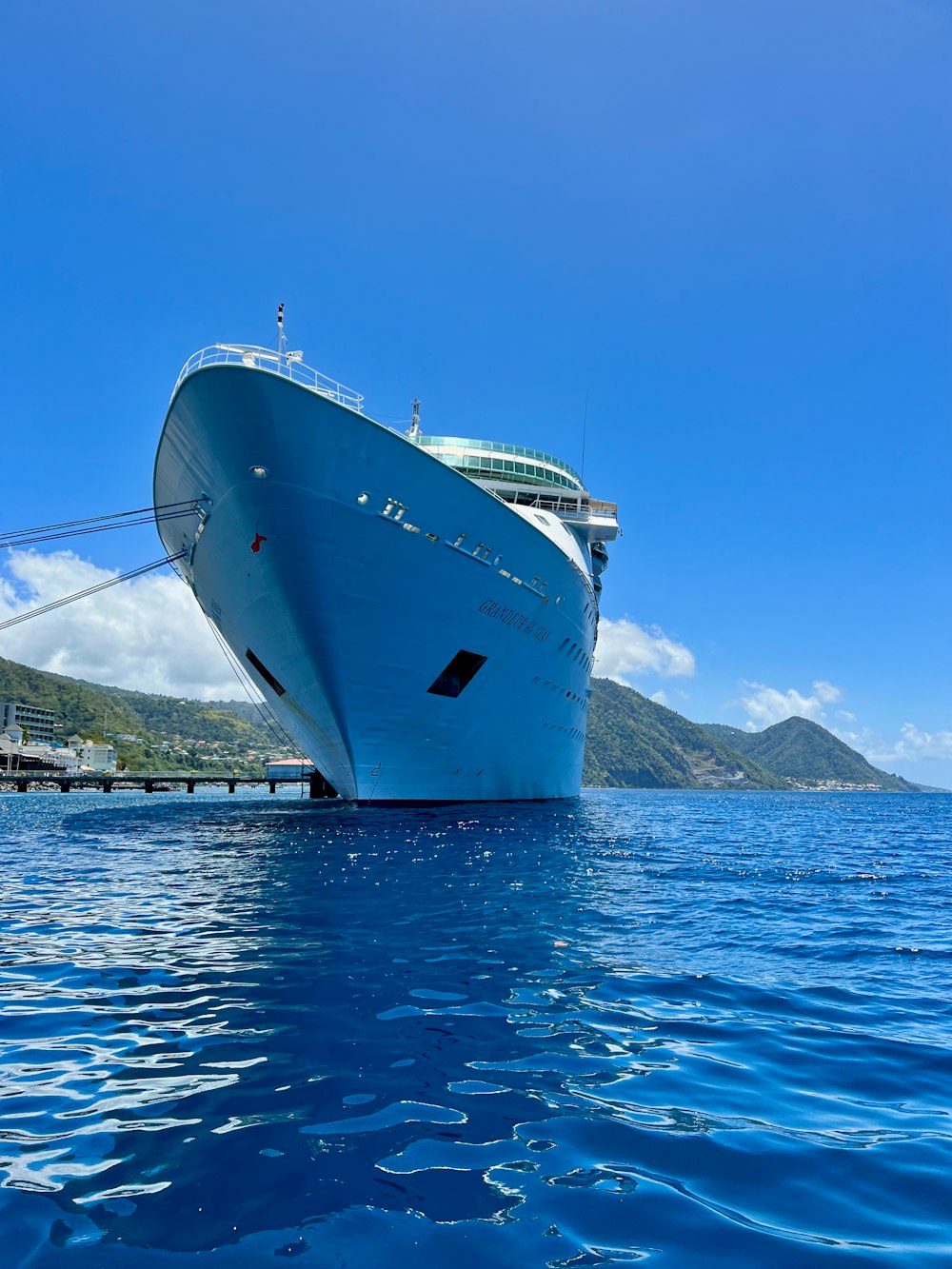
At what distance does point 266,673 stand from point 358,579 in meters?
6.37

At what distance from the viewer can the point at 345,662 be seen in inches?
733

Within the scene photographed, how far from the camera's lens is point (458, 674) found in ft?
69.7

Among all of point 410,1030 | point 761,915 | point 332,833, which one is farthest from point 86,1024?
point 332,833

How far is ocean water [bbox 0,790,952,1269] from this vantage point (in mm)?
2773

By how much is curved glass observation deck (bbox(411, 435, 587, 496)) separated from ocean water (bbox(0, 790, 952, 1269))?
2616cm

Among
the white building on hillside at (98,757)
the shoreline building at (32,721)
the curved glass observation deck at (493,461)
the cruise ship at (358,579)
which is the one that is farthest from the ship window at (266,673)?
the shoreline building at (32,721)

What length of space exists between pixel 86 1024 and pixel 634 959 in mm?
4725

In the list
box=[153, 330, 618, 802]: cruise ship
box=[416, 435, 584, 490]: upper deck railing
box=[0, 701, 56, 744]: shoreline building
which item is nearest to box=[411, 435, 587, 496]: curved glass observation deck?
box=[416, 435, 584, 490]: upper deck railing

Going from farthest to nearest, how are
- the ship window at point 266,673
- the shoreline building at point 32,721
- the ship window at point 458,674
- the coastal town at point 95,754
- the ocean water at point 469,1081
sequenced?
the shoreline building at point 32,721, the coastal town at point 95,754, the ship window at point 266,673, the ship window at point 458,674, the ocean water at point 469,1081

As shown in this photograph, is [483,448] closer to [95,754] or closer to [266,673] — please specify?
[266,673]

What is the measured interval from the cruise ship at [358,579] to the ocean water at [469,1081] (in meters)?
9.34

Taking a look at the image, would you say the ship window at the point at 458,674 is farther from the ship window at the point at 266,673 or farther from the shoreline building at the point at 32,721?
the shoreline building at the point at 32,721

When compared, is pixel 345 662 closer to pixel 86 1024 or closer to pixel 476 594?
pixel 476 594

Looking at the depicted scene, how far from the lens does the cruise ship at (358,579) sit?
16625 mm
